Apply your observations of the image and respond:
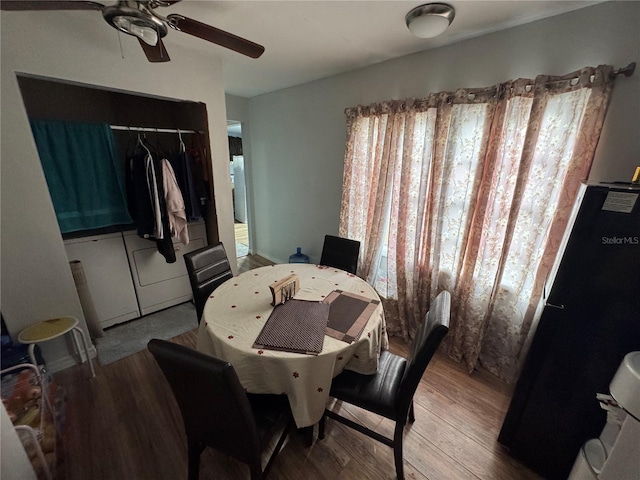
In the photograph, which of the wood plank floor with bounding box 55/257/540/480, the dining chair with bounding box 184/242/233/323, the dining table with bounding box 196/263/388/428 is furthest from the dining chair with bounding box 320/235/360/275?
the wood plank floor with bounding box 55/257/540/480

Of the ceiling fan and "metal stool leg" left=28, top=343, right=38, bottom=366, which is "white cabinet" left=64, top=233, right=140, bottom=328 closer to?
"metal stool leg" left=28, top=343, right=38, bottom=366

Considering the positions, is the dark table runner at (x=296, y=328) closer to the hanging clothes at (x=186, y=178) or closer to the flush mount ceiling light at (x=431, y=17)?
the hanging clothes at (x=186, y=178)

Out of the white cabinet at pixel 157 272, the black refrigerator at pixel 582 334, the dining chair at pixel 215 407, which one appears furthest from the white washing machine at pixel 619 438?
the white cabinet at pixel 157 272

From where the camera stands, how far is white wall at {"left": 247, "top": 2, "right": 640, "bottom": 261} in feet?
4.44

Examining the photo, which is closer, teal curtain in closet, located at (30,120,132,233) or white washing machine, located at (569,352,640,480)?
white washing machine, located at (569,352,640,480)

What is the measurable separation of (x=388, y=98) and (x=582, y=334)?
6.85ft

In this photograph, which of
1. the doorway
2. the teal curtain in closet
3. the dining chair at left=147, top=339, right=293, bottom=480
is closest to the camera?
the dining chair at left=147, top=339, right=293, bottom=480

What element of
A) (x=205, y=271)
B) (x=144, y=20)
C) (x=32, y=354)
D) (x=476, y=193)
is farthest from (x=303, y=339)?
(x=32, y=354)

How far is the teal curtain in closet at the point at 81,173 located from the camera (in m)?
1.94

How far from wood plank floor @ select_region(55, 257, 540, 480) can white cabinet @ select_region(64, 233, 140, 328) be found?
63 cm

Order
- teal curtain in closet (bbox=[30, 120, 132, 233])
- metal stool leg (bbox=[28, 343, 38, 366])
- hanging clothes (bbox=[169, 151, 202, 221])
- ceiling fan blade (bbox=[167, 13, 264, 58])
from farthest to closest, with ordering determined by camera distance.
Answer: hanging clothes (bbox=[169, 151, 202, 221]) < teal curtain in closet (bbox=[30, 120, 132, 233]) < metal stool leg (bbox=[28, 343, 38, 366]) < ceiling fan blade (bbox=[167, 13, 264, 58])

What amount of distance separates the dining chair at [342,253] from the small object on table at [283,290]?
0.70 meters

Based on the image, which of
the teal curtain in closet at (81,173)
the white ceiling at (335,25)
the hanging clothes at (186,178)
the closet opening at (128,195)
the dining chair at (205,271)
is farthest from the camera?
the hanging clothes at (186,178)

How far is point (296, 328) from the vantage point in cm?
132
